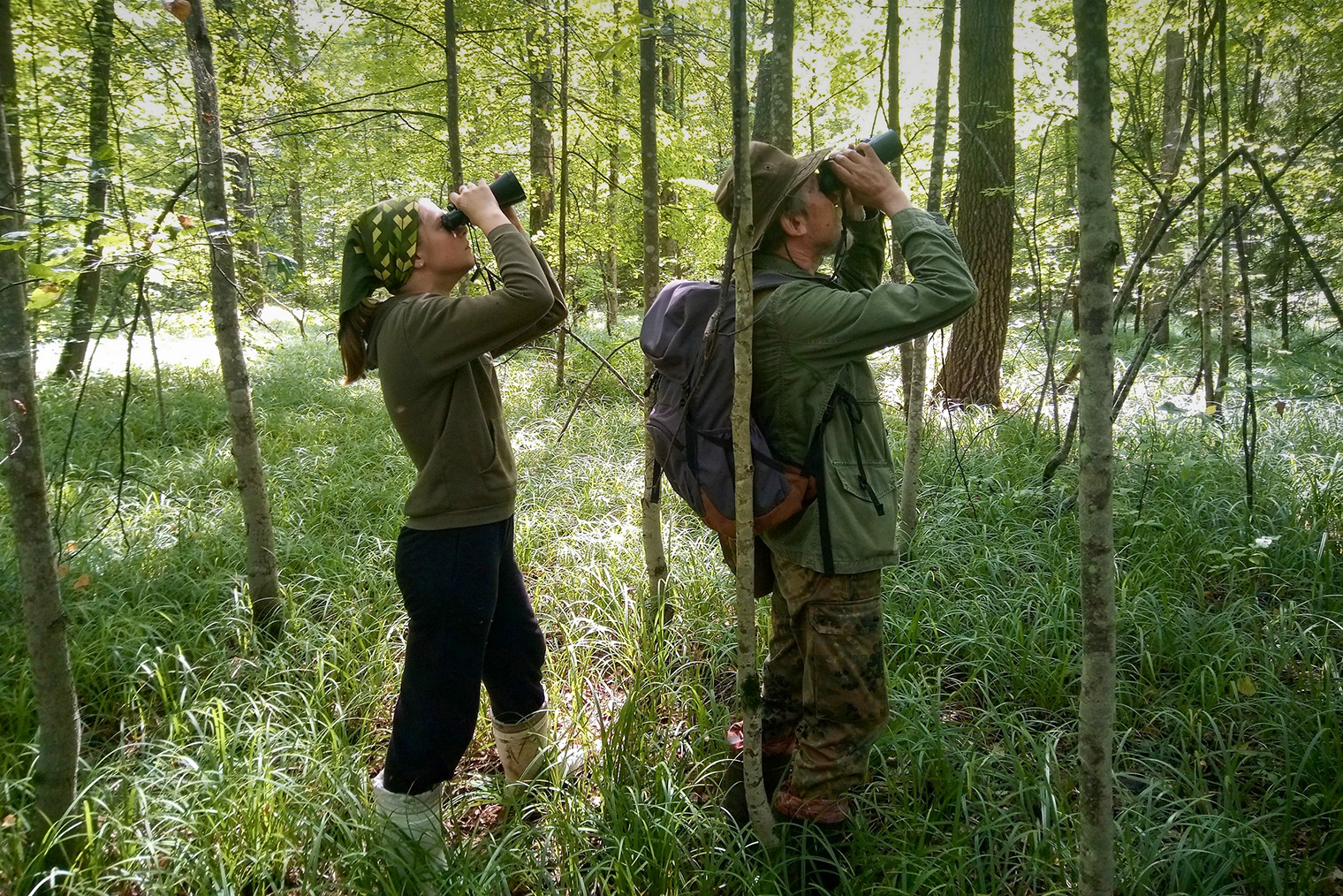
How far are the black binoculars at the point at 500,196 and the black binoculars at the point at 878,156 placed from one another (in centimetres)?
85

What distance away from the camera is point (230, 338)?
3.07m

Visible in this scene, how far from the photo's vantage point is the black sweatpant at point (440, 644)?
75.0 inches

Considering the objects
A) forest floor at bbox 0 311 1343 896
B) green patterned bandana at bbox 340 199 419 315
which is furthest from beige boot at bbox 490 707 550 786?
green patterned bandana at bbox 340 199 419 315

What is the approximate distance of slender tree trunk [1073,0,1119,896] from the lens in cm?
126

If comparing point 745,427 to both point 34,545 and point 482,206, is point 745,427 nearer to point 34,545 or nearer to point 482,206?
point 482,206

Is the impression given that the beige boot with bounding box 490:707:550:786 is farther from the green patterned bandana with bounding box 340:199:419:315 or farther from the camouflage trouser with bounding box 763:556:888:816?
the green patterned bandana with bounding box 340:199:419:315

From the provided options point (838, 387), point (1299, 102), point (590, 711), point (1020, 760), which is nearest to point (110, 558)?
point (590, 711)

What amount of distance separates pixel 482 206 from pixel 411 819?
1758mm

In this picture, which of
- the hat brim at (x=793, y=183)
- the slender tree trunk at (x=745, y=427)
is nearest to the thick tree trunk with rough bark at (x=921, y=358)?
the hat brim at (x=793, y=183)

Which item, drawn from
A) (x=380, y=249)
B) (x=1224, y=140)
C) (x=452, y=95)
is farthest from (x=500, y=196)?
(x=1224, y=140)

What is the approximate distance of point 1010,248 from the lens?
6430mm

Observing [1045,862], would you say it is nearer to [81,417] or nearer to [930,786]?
[930,786]

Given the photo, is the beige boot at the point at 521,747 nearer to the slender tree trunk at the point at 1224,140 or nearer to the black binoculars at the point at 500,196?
the black binoculars at the point at 500,196

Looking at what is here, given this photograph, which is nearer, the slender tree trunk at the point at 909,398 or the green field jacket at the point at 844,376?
the green field jacket at the point at 844,376
